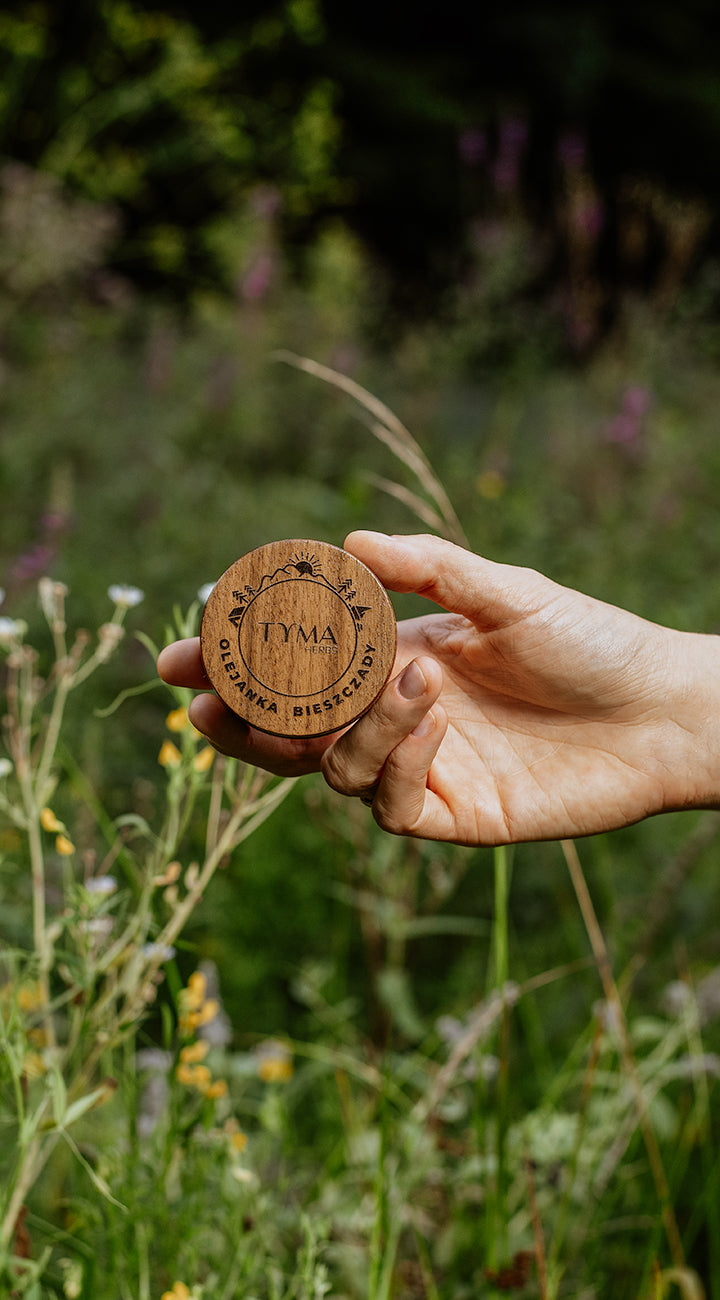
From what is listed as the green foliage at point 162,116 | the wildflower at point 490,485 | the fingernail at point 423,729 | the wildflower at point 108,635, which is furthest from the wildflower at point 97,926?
the green foliage at point 162,116

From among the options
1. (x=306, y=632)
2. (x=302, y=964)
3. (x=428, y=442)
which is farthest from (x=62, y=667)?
(x=428, y=442)

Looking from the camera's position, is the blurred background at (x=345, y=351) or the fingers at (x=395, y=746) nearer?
the fingers at (x=395, y=746)

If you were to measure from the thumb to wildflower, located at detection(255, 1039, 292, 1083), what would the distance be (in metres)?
0.86

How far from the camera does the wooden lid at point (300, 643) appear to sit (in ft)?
3.80

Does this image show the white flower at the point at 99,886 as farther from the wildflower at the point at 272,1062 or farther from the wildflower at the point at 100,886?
the wildflower at the point at 272,1062

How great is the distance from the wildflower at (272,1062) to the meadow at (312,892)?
1 centimetres

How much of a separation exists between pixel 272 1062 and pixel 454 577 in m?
1.04

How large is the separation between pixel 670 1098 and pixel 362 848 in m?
0.80

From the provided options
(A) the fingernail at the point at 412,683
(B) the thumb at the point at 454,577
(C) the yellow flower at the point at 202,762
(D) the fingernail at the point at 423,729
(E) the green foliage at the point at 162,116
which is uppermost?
(E) the green foliage at the point at 162,116

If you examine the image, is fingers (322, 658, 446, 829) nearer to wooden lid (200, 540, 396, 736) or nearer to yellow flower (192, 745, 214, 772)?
wooden lid (200, 540, 396, 736)

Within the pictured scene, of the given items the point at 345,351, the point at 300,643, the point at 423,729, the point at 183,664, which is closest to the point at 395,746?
the point at 423,729

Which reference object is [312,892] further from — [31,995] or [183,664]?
[183,664]

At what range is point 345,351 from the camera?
493cm

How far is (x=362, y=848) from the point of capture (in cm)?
190
